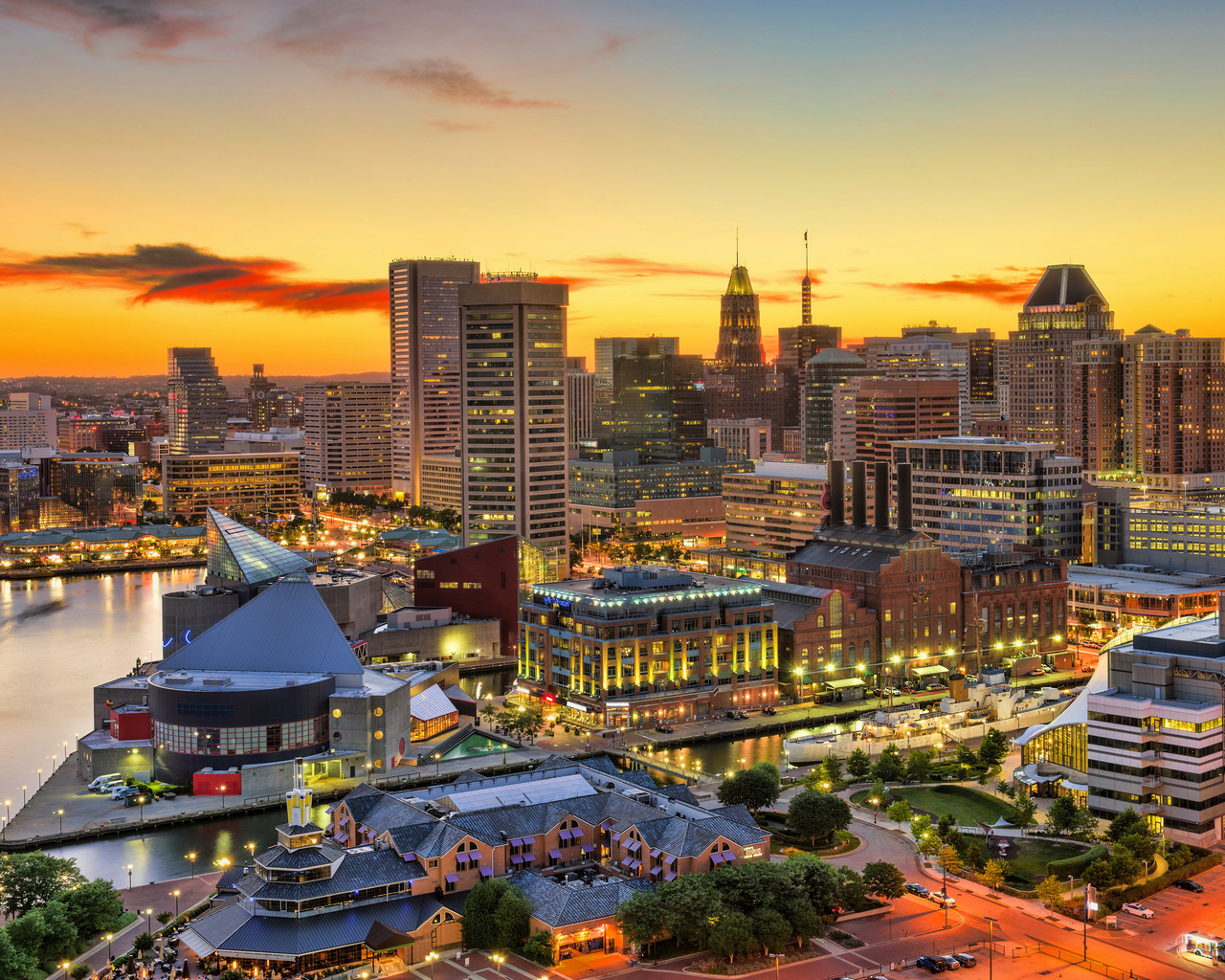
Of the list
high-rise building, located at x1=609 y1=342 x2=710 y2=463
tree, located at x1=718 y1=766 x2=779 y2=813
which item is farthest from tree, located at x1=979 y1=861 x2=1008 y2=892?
high-rise building, located at x1=609 y1=342 x2=710 y2=463

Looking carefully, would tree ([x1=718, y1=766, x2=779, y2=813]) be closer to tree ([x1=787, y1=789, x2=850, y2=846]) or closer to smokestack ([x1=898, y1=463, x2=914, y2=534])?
tree ([x1=787, y1=789, x2=850, y2=846])

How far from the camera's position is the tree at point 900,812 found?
45.1 meters

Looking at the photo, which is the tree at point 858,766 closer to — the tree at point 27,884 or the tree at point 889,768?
the tree at point 889,768

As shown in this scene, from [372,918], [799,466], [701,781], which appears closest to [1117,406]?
[799,466]

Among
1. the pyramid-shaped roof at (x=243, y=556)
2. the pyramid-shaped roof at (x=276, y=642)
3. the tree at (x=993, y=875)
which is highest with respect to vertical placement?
the pyramid-shaped roof at (x=243, y=556)

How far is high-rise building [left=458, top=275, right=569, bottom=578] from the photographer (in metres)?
102

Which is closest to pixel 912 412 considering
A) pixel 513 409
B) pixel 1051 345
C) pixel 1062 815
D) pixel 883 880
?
pixel 1051 345

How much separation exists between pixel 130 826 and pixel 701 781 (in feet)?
65.4

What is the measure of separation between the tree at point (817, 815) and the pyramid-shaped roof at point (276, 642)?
68.9 ft

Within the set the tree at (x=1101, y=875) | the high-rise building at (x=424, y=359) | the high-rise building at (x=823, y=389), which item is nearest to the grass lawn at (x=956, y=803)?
the tree at (x=1101, y=875)

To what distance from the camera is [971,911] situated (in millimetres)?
38094

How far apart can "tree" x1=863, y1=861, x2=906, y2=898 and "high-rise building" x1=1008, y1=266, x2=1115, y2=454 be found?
362 feet

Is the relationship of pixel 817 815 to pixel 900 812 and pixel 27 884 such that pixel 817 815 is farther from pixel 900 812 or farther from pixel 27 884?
pixel 27 884

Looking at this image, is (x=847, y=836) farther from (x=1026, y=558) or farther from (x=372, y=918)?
(x=1026, y=558)
